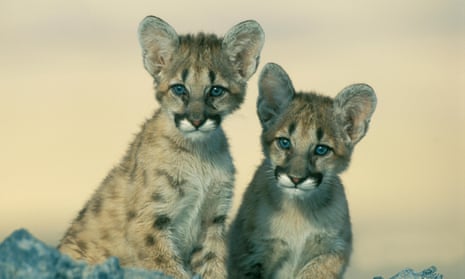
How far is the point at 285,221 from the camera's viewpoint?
10.6 metres

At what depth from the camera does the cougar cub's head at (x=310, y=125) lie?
10305 mm

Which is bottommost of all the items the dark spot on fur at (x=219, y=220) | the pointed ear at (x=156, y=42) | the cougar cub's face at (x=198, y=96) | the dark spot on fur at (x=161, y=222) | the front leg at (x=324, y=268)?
the front leg at (x=324, y=268)

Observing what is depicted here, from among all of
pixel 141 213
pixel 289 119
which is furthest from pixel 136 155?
pixel 289 119

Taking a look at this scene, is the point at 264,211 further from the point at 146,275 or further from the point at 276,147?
the point at 146,275

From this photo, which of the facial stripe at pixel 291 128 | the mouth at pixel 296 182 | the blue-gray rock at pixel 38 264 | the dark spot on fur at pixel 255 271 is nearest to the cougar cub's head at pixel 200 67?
the facial stripe at pixel 291 128

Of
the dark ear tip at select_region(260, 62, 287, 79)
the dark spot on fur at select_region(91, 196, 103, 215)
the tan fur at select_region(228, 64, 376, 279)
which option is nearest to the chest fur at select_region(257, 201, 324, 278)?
the tan fur at select_region(228, 64, 376, 279)

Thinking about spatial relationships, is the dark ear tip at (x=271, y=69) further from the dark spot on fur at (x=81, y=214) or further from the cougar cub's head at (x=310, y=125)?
the dark spot on fur at (x=81, y=214)

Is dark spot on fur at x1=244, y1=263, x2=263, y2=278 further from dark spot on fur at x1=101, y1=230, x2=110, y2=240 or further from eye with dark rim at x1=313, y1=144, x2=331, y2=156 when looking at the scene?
dark spot on fur at x1=101, y1=230, x2=110, y2=240

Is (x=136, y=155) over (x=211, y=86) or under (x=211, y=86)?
under

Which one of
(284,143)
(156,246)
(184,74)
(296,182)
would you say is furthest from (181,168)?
(296,182)

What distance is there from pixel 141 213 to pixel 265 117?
1.45 metres

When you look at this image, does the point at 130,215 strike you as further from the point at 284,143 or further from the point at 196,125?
the point at 284,143

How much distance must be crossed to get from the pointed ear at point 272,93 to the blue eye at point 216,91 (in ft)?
1.66

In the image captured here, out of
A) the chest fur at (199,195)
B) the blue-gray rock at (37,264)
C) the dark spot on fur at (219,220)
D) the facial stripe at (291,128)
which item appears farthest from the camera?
the dark spot on fur at (219,220)
